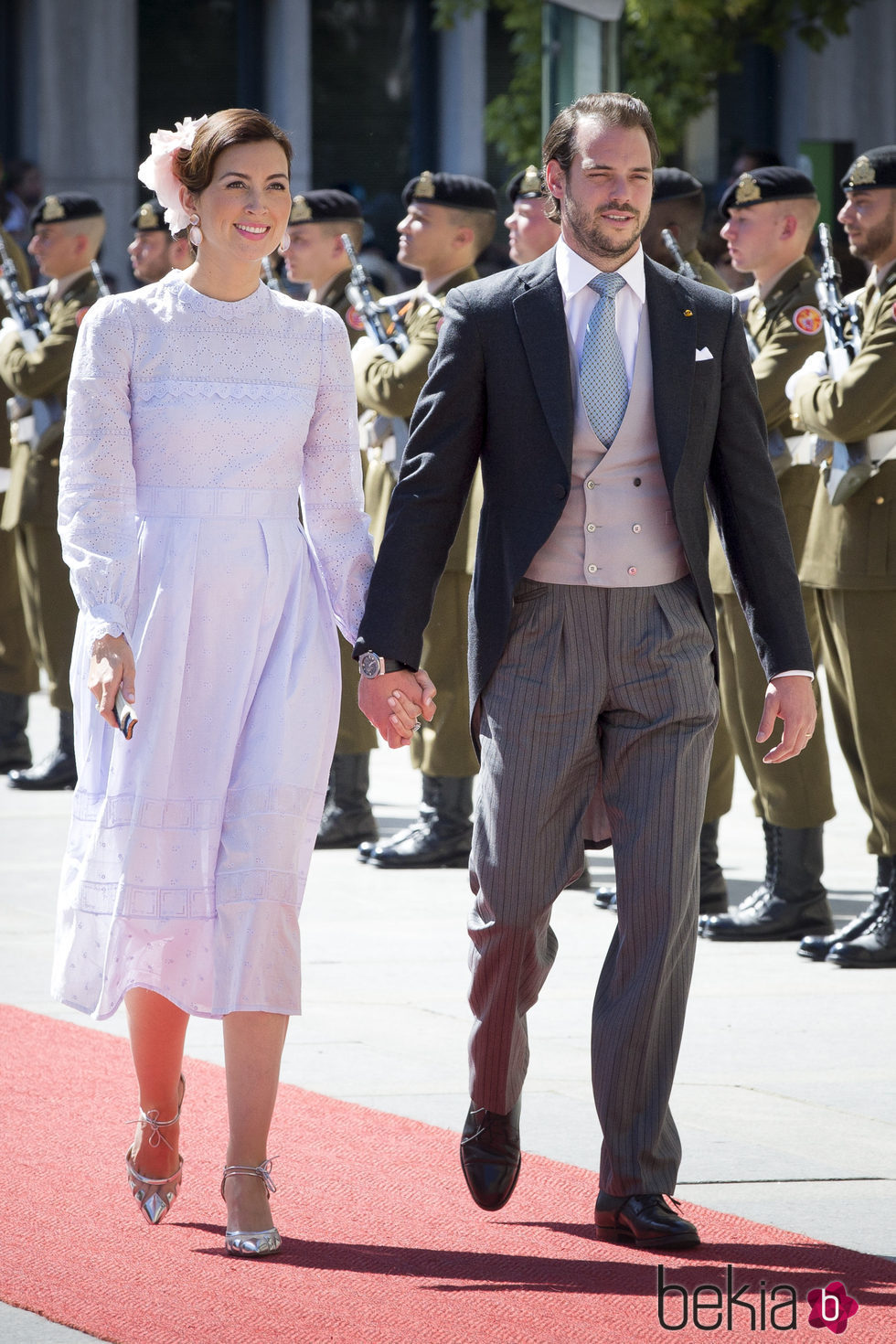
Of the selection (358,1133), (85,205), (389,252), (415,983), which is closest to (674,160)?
(389,252)

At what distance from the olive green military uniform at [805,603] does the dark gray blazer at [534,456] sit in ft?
8.69

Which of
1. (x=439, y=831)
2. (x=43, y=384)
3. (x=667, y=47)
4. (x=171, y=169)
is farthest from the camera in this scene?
(x=667, y=47)

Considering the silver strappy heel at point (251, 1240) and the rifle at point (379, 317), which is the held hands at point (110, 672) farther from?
the rifle at point (379, 317)

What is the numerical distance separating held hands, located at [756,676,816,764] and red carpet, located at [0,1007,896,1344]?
87cm

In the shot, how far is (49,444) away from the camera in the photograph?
9.96 metres

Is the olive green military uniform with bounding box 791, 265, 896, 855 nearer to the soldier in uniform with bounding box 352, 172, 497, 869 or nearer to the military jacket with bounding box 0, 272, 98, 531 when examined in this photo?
the soldier in uniform with bounding box 352, 172, 497, 869

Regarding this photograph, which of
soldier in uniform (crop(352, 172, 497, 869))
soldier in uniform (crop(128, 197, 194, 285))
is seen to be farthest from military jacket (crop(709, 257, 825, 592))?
soldier in uniform (crop(128, 197, 194, 285))

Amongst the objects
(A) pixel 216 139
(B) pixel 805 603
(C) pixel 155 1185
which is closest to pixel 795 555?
(B) pixel 805 603

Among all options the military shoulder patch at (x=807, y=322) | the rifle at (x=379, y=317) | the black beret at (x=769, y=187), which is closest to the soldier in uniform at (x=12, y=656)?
the rifle at (x=379, y=317)

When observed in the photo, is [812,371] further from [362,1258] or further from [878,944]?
[362,1258]

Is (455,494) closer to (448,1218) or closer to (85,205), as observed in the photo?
(448,1218)

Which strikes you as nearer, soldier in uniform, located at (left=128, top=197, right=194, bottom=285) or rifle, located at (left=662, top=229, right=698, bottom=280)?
rifle, located at (left=662, top=229, right=698, bottom=280)

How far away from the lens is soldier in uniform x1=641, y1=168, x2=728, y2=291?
7395mm

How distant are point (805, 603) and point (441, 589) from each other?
5.70 ft
